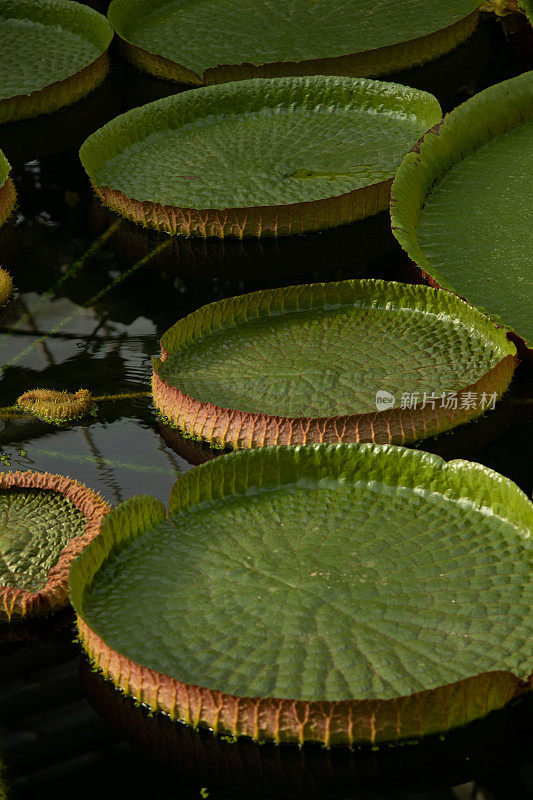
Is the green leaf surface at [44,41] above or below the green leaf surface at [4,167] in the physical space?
above

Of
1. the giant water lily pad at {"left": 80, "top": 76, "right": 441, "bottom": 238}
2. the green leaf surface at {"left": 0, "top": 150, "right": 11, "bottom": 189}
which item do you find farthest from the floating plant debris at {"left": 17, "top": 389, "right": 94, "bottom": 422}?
the green leaf surface at {"left": 0, "top": 150, "right": 11, "bottom": 189}

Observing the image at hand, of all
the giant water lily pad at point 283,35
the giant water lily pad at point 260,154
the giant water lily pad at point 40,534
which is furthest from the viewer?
the giant water lily pad at point 283,35

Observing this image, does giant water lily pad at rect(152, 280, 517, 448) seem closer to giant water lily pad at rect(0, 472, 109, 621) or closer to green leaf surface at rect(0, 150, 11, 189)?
giant water lily pad at rect(0, 472, 109, 621)

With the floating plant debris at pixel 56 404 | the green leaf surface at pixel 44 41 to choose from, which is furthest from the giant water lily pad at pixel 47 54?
the floating plant debris at pixel 56 404

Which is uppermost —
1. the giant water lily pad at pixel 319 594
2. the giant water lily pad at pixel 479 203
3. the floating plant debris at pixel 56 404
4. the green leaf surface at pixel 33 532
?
the giant water lily pad at pixel 479 203

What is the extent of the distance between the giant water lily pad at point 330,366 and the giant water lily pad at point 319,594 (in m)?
0.12

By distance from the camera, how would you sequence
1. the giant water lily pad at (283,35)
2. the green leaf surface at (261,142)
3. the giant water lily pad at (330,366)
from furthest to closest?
the giant water lily pad at (283,35)
the green leaf surface at (261,142)
the giant water lily pad at (330,366)

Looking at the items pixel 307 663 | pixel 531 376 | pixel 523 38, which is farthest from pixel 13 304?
pixel 523 38

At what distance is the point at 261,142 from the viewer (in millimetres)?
3564

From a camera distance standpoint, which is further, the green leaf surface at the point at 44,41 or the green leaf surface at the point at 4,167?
the green leaf surface at the point at 44,41

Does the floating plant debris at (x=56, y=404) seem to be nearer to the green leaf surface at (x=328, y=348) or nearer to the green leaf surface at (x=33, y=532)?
the green leaf surface at (x=328, y=348)

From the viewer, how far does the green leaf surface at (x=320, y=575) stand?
65.2 inches

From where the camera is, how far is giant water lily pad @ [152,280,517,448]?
7.18 ft

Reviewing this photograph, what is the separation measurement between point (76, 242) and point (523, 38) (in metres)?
2.25
